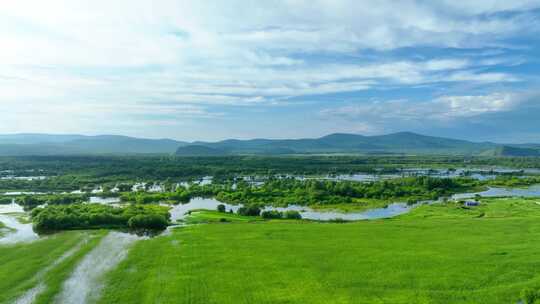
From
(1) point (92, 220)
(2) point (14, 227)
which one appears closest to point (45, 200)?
(2) point (14, 227)

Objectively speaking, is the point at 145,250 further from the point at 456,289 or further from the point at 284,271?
the point at 456,289

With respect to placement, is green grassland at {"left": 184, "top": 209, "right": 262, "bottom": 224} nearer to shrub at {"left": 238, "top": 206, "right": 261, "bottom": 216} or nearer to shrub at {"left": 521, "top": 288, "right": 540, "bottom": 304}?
shrub at {"left": 238, "top": 206, "right": 261, "bottom": 216}

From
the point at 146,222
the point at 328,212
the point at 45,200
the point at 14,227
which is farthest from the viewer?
the point at 45,200

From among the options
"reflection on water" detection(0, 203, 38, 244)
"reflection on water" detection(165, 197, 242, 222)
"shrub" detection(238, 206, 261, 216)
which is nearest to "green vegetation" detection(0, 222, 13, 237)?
"reflection on water" detection(0, 203, 38, 244)

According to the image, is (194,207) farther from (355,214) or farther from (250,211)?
(355,214)

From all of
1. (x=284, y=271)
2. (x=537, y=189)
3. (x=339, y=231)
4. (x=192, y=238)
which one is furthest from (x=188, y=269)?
(x=537, y=189)

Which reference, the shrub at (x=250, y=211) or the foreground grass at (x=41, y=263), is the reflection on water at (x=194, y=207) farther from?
the foreground grass at (x=41, y=263)
